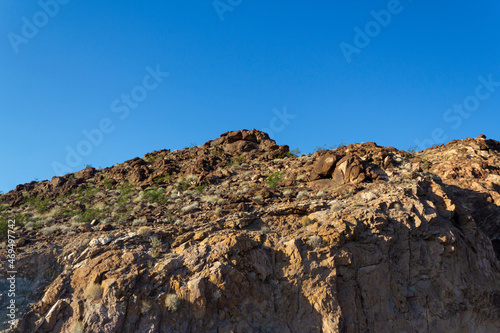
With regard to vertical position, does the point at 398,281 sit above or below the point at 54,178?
below

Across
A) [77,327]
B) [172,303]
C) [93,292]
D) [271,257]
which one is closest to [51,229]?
[93,292]

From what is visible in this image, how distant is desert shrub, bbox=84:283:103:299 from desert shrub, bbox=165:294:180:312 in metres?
1.69

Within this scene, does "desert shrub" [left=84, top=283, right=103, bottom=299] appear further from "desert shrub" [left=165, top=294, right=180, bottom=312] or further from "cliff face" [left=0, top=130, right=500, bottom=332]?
"desert shrub" [left=165, top=294, right=180, bottom=312]

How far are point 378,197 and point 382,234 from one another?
6.50ft

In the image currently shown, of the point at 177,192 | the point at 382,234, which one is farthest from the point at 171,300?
the point at 177,192

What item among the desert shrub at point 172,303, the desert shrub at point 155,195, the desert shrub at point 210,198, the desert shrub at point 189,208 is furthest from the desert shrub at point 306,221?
the desert shrub at point 155,195

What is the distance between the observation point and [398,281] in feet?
37.3

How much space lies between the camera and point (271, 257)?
10516mm

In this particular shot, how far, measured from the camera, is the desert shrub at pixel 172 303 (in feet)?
28.8

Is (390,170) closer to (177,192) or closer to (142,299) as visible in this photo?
(177,192)

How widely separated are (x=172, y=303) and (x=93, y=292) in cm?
202

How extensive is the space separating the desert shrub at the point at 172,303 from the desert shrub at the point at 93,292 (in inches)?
66.7

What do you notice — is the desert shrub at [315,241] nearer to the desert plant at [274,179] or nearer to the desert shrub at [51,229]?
the desert plant at [274,179]

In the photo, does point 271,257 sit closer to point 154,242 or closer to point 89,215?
point 154,242
